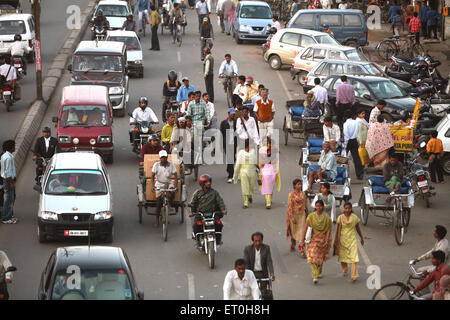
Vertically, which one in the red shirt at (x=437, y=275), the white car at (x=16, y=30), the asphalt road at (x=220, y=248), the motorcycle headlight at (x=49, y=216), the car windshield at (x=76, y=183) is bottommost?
the asphalt road at (x=220, y=248)

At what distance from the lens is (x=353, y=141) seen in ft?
78.4

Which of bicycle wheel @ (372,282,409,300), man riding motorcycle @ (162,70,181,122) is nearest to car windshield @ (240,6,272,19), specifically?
man riding motorcycle @ (162,70,181,122)

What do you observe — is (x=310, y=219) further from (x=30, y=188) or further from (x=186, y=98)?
(x=186, y=98)

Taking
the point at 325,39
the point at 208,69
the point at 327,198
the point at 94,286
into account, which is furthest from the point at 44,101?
the point at 94,286

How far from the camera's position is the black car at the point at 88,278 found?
44.7 feet

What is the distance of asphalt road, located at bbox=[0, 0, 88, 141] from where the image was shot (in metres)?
29.2

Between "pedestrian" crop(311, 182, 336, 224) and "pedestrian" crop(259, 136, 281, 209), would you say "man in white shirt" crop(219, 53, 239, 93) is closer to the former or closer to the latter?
"pedestrian" crop(259, 136, 281, 209)

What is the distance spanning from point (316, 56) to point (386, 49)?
228 inches

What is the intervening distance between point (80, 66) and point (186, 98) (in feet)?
17.0

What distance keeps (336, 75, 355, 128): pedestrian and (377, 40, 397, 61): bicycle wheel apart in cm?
1216

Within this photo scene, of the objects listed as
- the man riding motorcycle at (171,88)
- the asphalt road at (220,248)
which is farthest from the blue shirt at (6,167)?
the man riding motorcycle at (171,88)

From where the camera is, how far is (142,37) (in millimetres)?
44188

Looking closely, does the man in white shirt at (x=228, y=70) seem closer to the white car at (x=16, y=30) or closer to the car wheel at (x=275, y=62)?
the car wheel at (x=275, y=62)

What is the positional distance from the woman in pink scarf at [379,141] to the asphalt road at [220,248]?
870 mm
